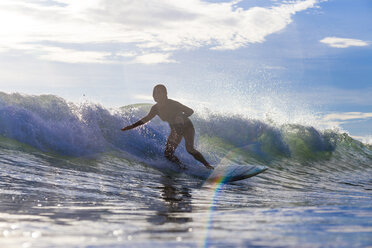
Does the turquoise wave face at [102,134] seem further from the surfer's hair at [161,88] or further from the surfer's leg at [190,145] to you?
the surfer's hair at [161,88]

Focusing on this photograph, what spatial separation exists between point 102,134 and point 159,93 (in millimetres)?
2887

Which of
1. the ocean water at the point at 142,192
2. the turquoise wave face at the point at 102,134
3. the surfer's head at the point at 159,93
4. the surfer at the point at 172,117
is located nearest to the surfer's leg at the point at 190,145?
the surfer at the point at 172,117

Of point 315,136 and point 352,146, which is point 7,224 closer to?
point 315,136

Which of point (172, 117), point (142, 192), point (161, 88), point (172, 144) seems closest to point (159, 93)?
point (161, 88)

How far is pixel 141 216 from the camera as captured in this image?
3.95 metres

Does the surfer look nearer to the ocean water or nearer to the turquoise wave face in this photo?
the ocean water

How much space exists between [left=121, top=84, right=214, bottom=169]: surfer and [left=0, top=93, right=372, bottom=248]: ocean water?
63cm

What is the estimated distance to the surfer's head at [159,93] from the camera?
9.04 metres

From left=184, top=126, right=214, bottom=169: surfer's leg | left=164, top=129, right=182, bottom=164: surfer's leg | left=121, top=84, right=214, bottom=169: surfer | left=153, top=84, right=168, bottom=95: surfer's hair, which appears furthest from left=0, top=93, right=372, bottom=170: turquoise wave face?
left=153, top=84, right=168, bottom=95: surfer's hair

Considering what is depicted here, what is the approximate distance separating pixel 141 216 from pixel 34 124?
280 inches

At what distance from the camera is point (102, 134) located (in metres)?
11.1

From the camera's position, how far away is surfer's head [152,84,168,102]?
9039mm

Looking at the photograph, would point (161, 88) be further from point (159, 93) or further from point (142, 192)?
point (142, 192)

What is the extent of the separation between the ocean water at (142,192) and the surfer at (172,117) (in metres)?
0.63
